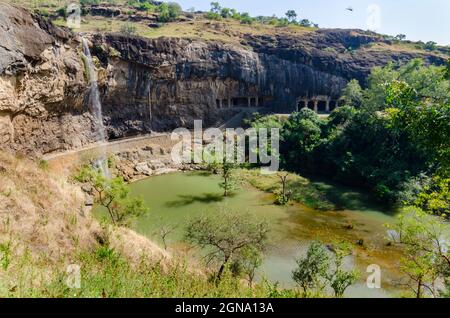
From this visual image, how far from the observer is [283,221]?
81.6 ft

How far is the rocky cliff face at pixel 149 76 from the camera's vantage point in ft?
79.5

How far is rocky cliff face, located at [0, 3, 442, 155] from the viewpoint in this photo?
24.2m

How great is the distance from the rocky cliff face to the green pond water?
9128 millimetres

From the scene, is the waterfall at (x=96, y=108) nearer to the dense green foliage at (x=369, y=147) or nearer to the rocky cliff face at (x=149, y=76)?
the rocky cliff face at (x=149, y=76)

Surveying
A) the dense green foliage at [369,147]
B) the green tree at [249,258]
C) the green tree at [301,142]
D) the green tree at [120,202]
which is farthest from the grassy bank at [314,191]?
the green tree at [120,202]

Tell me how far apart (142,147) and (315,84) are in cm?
2810

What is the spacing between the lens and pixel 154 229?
21.9 metres

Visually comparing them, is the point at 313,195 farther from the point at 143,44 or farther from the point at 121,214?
the point at 143,44

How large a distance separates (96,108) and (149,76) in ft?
24.8

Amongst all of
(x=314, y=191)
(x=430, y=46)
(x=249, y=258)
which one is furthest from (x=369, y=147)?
(x=430, y=46)

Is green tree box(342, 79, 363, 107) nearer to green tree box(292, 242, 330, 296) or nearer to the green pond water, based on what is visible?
the green pond water

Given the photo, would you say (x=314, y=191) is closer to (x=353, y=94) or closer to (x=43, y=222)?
(x=353, y=94)
